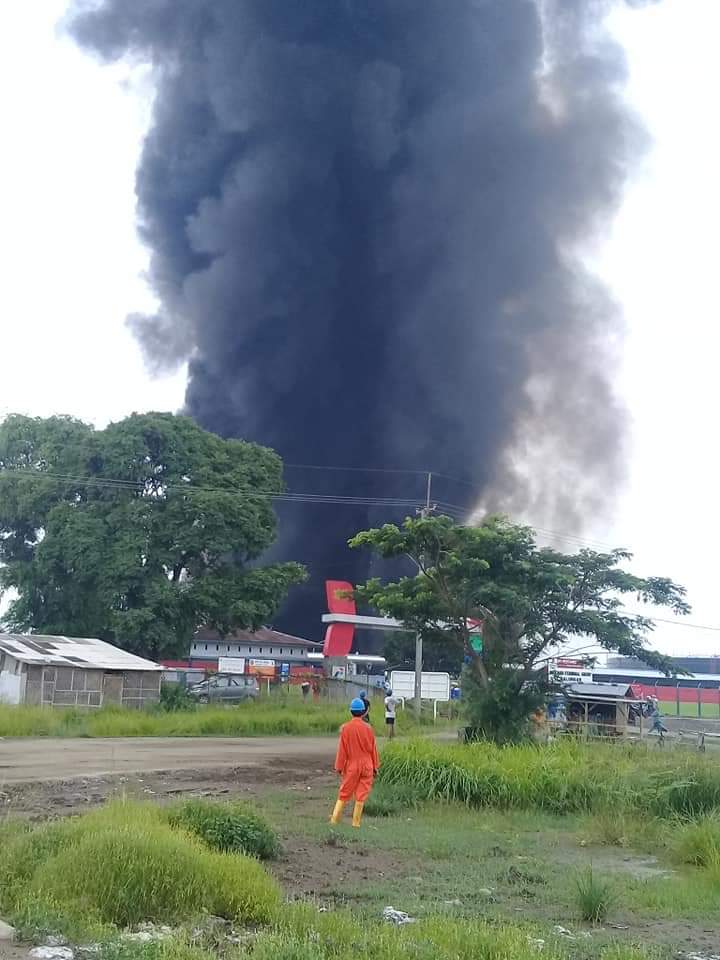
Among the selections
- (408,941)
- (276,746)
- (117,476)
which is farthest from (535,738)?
(117,476)

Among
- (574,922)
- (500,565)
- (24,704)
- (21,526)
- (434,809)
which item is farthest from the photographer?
(21,526)

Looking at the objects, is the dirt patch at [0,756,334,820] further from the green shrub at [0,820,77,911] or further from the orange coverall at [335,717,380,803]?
the green shrub at [0,820,77,911]

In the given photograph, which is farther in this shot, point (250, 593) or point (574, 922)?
point (250, 593)

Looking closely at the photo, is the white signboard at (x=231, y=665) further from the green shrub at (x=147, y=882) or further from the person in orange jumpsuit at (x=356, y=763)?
the green shrub at (x=147, y=882)

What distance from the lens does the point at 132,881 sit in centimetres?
758

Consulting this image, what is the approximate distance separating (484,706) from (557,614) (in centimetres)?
271

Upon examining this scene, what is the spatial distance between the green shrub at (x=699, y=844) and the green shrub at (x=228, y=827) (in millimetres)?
4791

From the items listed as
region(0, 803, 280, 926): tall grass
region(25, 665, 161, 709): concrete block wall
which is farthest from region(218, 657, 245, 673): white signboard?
region(0, 803, 280, 926): tall grass

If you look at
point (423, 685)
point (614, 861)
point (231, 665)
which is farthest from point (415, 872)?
point (231, 665)

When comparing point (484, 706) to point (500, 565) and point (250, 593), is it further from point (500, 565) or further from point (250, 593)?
point (250, 593)

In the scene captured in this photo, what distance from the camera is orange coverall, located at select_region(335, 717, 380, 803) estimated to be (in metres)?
13.5

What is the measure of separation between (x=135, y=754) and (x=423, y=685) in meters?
19.3

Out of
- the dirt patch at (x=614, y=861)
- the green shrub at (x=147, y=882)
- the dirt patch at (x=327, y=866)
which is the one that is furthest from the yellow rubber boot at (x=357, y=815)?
the green shrub at (x=147, y=882)

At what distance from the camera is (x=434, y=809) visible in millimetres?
15586
